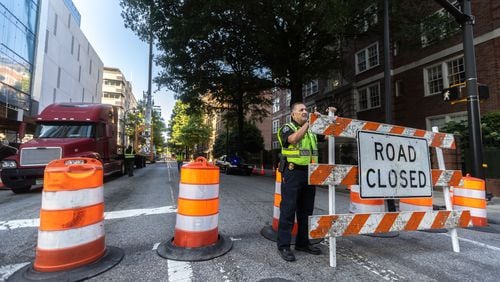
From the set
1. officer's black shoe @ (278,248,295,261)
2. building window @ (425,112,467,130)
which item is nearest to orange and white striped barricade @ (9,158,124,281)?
officer's black shoe @ (278,248,295,261)

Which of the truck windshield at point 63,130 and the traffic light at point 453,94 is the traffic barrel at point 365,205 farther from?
the truck windshield at point 63,130

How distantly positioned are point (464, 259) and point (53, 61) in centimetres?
3574

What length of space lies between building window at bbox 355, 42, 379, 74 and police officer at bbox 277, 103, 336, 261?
Result: 2080 cm

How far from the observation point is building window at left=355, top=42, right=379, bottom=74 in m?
21.7

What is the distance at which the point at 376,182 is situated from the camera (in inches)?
138

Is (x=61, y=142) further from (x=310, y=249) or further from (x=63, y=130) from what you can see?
(x=310, y=249)

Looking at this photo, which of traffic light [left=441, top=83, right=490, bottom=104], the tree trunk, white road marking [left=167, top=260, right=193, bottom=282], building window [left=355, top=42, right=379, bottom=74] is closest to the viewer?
white road marking [left=167, top=260, right=193, bottom=282]

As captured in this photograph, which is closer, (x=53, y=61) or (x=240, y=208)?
(x=240, y=208)

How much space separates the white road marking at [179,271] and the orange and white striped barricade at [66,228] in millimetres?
657

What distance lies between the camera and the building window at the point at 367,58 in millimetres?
21734

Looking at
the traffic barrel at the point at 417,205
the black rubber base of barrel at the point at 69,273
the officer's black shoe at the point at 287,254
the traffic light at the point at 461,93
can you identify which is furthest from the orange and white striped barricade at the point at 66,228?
the traffic light at the point at 461,93

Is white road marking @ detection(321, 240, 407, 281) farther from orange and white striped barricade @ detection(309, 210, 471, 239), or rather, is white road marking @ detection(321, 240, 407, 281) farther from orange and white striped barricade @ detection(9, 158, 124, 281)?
orange and white striped barricade @ detection(9, 158, 124, 281)

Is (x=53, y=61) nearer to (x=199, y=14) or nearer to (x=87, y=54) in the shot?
(x=87, y=54)

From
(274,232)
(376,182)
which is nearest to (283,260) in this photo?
(274,232)
